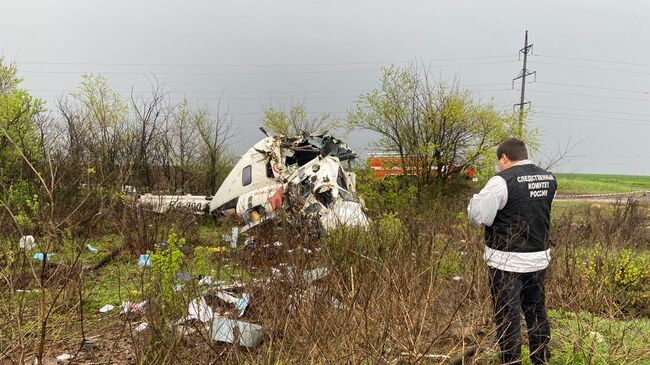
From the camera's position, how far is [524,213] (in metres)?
3.13

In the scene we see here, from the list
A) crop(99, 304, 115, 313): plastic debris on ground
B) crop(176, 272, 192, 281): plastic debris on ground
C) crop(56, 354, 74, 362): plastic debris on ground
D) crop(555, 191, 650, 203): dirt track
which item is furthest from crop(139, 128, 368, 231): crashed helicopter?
crop(555, 191, 650, 203): dirt track

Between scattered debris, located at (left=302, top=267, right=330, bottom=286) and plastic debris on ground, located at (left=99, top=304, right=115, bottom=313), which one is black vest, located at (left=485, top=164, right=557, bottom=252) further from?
plastic debris on ground, located at (left=99, top=304, right=115, bottom=313)

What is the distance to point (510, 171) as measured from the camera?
3.21m

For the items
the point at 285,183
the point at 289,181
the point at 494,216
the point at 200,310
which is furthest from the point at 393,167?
the point at 200,310

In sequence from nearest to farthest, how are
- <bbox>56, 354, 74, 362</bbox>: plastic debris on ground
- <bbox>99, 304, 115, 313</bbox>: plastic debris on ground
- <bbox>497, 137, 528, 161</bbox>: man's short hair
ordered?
<bbox>497, 137, 528, 161</bbox>: man's short hair, <bbox>56, 354, 74, 362</bbox>: plastic debris on ground, <bbox>99, 304, 115, 313</bbox>: plastic debris on ground

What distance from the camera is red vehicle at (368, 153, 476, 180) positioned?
1730 cm

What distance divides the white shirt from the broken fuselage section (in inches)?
185

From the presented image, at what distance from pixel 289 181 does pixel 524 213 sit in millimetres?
6867

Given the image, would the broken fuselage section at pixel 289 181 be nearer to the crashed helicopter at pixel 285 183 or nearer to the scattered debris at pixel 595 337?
the crashed helicopter at pixel 285 183

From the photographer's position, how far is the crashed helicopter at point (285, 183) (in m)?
8.85

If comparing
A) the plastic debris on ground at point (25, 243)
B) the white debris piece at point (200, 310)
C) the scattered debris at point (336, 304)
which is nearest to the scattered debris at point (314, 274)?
the scattered debris at point (336, 304)

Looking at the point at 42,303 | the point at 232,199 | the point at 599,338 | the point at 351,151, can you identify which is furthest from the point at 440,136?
the point at 42,303

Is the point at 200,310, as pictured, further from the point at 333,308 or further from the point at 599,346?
the point at 599,346

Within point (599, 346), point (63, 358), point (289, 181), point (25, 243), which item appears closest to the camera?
point (25, 243)
